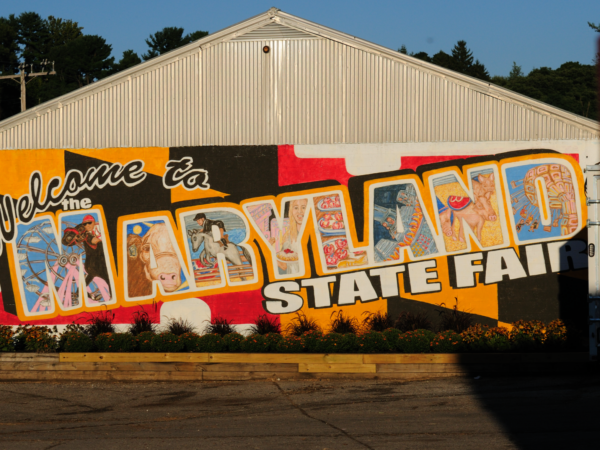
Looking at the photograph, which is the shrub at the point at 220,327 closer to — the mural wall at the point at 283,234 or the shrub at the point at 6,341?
the mural wall at the point at 283,234

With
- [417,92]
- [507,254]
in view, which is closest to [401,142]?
[417,92]

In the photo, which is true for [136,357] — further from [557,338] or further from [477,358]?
[557,338]

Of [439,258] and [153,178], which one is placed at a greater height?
[153,178]

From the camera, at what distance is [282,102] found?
15.3 metres

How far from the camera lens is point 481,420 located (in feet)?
31.9

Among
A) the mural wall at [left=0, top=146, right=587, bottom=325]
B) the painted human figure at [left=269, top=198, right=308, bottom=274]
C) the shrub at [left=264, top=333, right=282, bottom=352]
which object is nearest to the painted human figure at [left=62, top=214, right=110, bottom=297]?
the mural wall at [left=0, top=146, right=587, bottom=325]

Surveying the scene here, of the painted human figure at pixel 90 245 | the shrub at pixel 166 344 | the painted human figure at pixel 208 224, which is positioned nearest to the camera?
the shrub at pixel 166 344

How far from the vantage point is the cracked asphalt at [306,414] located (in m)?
8.82

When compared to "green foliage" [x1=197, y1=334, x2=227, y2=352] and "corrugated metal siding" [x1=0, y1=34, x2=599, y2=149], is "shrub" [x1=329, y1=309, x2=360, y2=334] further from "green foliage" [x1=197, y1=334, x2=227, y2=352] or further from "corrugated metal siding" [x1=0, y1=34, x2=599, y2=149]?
"corrugated metal siding" [x1=0, y1=34, x2=599, y2=149]

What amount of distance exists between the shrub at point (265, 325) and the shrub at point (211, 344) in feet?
3.45

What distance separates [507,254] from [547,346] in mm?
2203

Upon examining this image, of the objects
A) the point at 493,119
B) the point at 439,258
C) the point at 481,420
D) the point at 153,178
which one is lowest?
the point at 481,420

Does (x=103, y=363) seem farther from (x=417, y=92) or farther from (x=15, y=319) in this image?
(x=417, y=92)

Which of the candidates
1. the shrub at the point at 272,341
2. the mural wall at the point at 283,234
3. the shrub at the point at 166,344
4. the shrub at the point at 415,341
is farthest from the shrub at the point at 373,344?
the shrub at the point at 166,344
